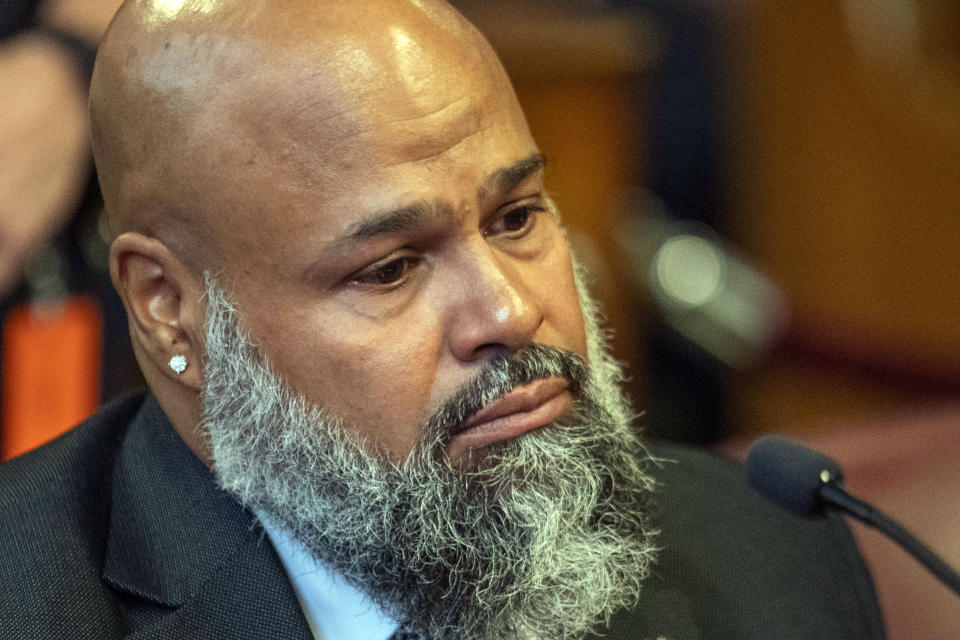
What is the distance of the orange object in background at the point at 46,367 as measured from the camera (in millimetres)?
2734

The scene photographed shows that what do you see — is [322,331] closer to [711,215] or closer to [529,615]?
[529,615]

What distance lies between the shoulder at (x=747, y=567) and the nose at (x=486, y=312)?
1.65 feet

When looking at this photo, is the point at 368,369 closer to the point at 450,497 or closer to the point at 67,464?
the point at 450,497

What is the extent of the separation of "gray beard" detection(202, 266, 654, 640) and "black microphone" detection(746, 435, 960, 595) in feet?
1.01

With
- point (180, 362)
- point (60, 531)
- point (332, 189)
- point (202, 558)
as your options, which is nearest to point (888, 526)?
point (332, 189)

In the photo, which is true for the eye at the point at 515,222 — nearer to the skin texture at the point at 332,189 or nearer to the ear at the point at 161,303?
the skin texture at the point at 332,189

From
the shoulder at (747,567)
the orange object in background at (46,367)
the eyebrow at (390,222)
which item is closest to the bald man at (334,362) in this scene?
the eyebrow at (390,222)

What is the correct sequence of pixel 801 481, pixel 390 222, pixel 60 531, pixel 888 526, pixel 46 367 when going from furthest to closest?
pixel 46 367 → pixel 60 531 → pixel 390 222 → pixel 801 481 → pixel 888 526

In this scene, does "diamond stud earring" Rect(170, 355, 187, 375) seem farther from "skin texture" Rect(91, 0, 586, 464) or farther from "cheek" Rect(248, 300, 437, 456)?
"cheek" Rect(248, 300, 437, 456)

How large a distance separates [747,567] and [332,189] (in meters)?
1.06


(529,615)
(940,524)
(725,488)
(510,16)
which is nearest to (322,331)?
(529,615)

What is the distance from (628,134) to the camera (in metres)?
4.30

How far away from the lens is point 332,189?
1.58 meters

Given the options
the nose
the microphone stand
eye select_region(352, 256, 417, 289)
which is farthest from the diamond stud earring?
the microphone stand
